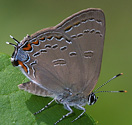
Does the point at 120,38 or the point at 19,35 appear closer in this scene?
the point at 19,35

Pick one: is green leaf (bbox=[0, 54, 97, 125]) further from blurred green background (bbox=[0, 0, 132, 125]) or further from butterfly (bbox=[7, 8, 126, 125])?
blurred green background (bbox=[0, 0, 132, 125])

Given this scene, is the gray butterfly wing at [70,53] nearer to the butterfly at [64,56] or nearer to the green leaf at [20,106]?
the butterfly at [64,56]

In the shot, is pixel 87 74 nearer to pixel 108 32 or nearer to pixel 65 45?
pixel 65 45

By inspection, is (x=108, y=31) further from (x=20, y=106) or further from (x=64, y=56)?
(x=20, y=106)

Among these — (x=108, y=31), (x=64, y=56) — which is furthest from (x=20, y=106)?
(x=108, y=31)

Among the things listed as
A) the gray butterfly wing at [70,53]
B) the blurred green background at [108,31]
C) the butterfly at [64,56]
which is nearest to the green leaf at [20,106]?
the butterfly at [64,56]

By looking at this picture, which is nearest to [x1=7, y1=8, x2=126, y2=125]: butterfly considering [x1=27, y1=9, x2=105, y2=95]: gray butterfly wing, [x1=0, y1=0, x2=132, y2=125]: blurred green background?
[x1=27, y1=9, x2=105, y2=95]: gray butterfly wing

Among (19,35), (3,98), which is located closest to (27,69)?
(3,98)
